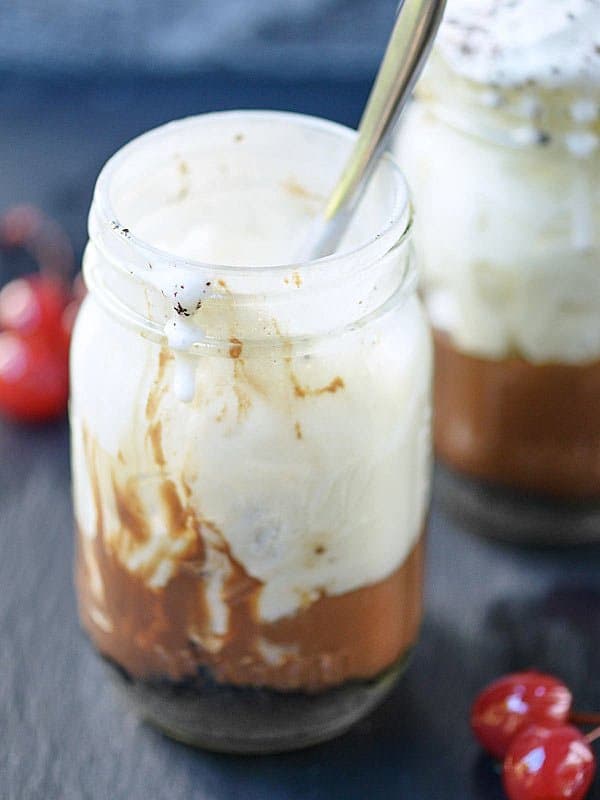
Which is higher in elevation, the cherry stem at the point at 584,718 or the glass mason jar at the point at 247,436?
the glass mason jar at the point at 247,436

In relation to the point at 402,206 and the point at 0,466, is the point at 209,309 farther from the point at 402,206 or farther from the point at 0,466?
the point at 0,466

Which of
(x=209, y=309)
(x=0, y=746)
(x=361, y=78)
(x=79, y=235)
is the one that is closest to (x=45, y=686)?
(x=0, y=746)

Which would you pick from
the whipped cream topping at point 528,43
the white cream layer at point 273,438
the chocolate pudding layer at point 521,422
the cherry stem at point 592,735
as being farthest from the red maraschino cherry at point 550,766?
the whipped cream topping at point 528,43

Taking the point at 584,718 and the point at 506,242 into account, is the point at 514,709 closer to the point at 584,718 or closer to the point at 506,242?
the point at 584,718

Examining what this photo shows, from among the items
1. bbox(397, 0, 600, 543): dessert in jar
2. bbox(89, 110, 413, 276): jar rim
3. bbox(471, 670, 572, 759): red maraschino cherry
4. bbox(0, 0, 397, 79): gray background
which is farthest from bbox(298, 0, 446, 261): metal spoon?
bbox(0, 0, 397, 79): gray background

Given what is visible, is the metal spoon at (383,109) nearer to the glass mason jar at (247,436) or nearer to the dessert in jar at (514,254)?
the glass mason jar at (247,436)
